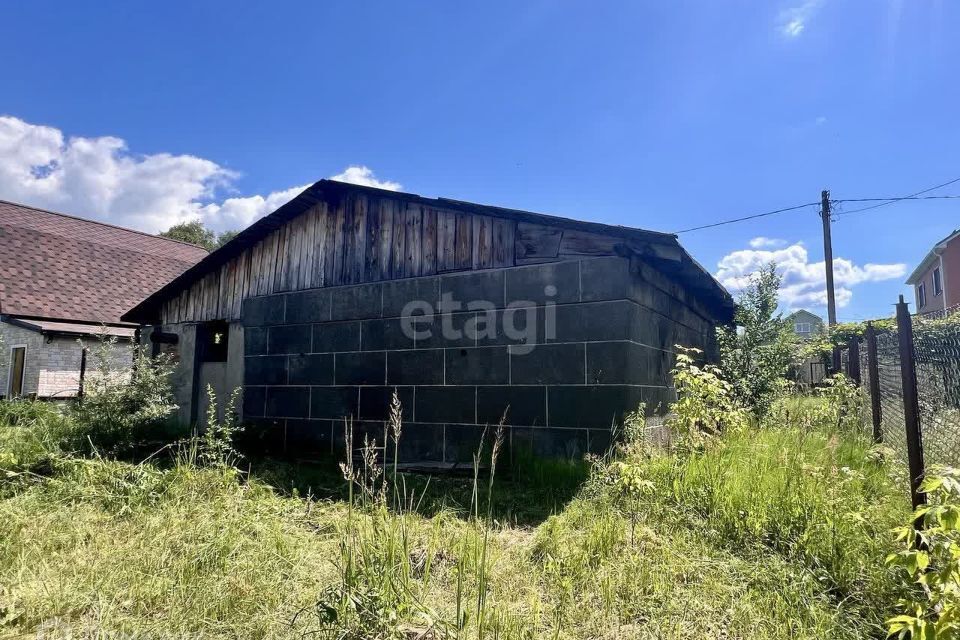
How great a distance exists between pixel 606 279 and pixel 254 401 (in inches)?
236

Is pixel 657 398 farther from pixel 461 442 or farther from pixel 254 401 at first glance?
pixel 254 401

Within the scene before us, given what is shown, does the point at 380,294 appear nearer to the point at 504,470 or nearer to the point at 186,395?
the point at 504,470

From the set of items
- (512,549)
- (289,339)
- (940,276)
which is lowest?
(512,549)

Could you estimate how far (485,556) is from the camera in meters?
2.30

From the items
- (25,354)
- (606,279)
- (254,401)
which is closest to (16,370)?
(25,354)

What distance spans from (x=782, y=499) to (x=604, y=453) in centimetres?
204

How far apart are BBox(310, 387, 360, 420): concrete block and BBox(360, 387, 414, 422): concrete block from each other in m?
0.13

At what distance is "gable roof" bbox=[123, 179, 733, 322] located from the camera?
5.55m

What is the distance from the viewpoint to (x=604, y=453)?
5453mm

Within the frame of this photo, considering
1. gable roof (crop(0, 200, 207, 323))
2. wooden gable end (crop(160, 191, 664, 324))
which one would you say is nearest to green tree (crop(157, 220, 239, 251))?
gable roof (crop(0, 200, 207, 323))

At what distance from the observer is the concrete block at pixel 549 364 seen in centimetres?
574

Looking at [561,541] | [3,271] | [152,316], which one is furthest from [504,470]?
[3,271]

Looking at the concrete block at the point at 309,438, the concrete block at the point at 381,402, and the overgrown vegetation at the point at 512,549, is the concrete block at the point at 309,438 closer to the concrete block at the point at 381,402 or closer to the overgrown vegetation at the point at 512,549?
the concrete block at the point at 381,402

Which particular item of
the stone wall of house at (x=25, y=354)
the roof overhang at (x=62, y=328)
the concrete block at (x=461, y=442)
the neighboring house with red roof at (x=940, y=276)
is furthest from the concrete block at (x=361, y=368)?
the neighboring house with red roof at (x=940, y=276)
